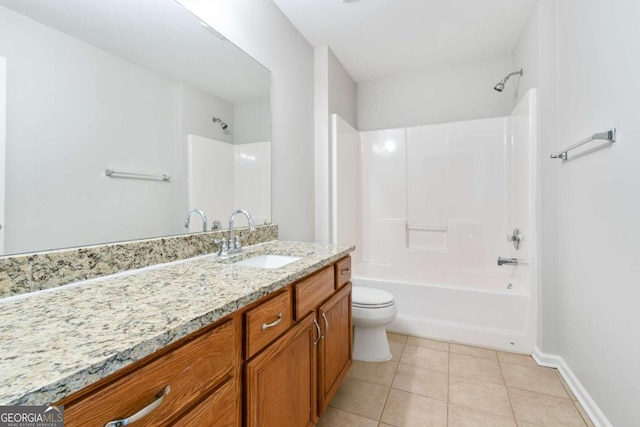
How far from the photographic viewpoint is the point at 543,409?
154cm

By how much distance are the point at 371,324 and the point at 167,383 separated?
1598 mm

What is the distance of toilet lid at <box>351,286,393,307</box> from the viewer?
201 centimetres

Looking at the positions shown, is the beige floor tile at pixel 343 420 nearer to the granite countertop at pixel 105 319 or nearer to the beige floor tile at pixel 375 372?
the beige floor tile at pixel 375 372

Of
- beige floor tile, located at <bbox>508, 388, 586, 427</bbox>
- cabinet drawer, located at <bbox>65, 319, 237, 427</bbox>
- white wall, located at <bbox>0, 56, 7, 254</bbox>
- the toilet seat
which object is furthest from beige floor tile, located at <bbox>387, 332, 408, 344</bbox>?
white wall, located at <bbox>0, 56, 7, 254</bbox>

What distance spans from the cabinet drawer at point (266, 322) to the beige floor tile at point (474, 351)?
1704 millimetres

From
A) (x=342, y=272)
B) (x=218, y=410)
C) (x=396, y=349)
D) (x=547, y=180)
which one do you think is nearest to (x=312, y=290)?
(x=342, y=272)

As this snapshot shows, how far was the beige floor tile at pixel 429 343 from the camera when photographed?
2223 millimetres

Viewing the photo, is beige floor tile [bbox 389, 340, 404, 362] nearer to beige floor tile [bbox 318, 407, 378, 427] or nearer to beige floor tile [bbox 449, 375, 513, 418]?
beige floor tile [bbox 449, 375, 513, 418]

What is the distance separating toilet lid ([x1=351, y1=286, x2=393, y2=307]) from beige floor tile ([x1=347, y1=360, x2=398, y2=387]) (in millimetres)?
400

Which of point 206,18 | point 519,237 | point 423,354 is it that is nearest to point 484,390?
point 423,354

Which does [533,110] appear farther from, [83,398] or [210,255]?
[83,398]

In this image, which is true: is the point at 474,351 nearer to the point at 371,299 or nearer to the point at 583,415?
the point at 583,415

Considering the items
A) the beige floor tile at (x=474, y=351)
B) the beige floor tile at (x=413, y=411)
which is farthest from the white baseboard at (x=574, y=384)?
the beige floor tile at (x=413, y=411)

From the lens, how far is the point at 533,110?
2051mm
